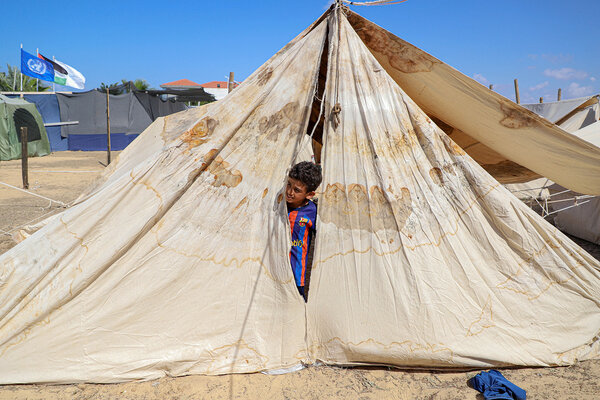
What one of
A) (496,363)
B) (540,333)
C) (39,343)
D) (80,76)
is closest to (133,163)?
(39,343)

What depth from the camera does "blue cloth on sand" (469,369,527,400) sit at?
2219 mm

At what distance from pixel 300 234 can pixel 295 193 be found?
287 mm

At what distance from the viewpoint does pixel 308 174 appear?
8.50 feet

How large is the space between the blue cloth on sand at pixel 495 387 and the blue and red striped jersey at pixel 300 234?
1.22 m

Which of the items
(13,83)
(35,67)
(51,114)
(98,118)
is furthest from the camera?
(13,83)

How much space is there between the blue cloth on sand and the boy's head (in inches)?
60.8

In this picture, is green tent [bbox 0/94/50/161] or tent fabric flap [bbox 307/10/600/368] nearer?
tent fabric flap [bbox 307/10/600/368]

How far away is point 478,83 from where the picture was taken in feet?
9.50

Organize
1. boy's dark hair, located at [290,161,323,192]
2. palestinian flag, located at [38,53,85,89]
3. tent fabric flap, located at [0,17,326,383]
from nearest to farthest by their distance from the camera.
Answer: tent fabric flap, located at [0,17,326,383], boy's dark hair, located at [290,161,323,192], palestinian flag, located at [38,53,85,89]

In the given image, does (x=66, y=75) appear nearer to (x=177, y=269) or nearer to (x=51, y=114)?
(x=51, y=114)

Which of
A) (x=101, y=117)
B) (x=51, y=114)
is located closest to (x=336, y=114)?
(x=101, y=117)

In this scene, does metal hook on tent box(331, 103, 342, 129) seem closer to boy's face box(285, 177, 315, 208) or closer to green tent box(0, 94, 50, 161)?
boy's face box(285, 177, 315, 208)

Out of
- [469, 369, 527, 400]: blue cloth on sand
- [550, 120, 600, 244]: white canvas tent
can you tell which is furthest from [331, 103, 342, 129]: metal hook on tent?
[550, 120, 600, 244]: white canvas tent

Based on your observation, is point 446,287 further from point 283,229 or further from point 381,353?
point 283,229
